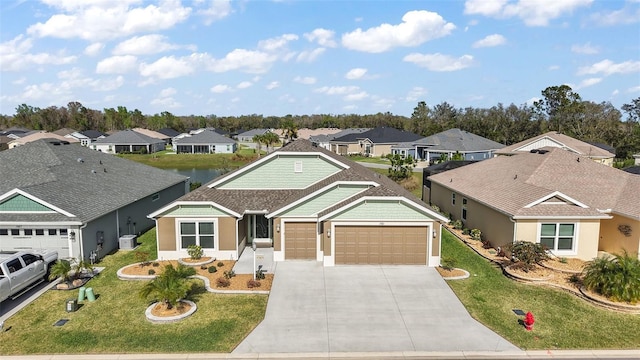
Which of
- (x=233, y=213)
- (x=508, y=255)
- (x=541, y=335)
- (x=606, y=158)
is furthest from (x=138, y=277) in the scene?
(x=606, y=158)

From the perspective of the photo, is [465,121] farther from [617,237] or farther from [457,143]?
[617,237]

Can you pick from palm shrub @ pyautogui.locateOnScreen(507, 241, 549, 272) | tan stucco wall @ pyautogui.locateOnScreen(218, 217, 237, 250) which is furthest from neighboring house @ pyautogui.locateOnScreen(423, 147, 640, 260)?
tan stucco wall @ pyautogui.locateOnScreen(218, 217, 237, 250)

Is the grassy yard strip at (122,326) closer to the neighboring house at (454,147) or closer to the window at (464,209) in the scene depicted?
the window at (464,209)

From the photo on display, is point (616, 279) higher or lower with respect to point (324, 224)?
lower

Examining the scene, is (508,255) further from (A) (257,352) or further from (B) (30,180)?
(B) (30,180)

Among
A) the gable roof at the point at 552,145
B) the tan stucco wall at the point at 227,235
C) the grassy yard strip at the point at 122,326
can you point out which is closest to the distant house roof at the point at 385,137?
the gable roof at the point at 552,145

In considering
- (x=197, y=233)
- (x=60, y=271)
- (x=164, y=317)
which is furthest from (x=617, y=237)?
(x=60, y=271)
